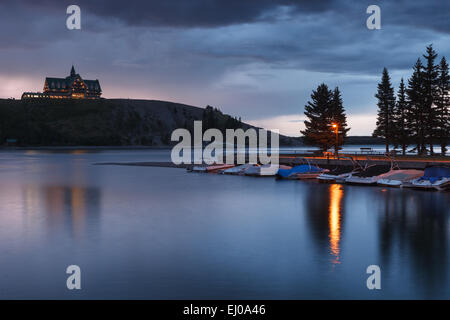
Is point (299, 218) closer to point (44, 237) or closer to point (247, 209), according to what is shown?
point (247, 209)

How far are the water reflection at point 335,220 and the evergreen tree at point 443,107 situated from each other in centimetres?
3803

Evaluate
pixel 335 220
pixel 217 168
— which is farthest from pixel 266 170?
pixel 335 220

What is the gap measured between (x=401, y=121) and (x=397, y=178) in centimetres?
4099

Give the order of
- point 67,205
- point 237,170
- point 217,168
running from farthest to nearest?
1. point 217,168
2. point 237,170
3. point 67,205

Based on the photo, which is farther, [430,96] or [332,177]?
[430,96]

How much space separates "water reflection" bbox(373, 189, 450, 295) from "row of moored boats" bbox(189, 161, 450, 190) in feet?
17.6

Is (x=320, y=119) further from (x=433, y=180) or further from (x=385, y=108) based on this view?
(x=433, y=180)

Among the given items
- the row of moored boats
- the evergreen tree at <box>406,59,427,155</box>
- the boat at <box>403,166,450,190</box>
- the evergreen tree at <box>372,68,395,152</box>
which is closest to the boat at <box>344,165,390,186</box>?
the row of moored boats

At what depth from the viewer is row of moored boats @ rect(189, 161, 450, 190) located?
45.7 meters

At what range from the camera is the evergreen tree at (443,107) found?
76.2m

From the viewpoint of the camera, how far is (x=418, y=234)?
927 inches
